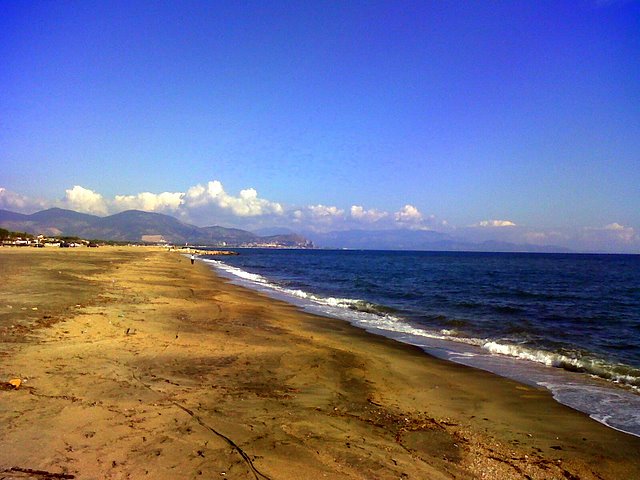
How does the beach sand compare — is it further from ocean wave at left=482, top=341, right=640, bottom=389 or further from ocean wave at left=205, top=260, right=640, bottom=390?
ocean wave at left=205, top=260, right=640, bottom=390

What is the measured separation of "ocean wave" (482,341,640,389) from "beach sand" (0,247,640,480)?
3370 millimetres

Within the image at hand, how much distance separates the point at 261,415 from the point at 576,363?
37.3ft

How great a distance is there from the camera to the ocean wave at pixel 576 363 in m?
12.1

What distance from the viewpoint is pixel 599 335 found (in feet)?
63.3

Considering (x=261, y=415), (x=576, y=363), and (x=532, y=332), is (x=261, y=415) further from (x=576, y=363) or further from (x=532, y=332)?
(x=532, y=332)

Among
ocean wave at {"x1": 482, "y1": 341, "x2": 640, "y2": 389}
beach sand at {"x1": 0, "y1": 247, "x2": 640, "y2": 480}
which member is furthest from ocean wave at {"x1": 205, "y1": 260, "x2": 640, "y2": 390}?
beach sand at {"x1": 0, "y1": 247, "x2": 640, "y2": 480}

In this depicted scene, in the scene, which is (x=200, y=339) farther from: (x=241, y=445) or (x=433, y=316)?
(x=433, y=316)

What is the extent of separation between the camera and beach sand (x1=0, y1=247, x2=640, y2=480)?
17.7 feet

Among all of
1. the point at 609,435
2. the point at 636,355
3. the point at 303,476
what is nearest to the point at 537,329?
the point at 636,355

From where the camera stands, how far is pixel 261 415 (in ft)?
23.0

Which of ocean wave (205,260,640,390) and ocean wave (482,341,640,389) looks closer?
ocean wave (482,341,640,389)

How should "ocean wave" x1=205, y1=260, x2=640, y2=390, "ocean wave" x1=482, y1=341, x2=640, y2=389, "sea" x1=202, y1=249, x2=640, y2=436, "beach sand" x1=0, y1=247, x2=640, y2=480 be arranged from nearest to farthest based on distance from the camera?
"beach sand" x1=0, y1=247, x2=640, y2=480 < "sea" x1=202, y1=249, x2=640, y2=436 < "ocean wave" x1=482, y1=341, x2=640, y2=389 < "ocean wave" x1=205, y1=260, x2=640, y2=390

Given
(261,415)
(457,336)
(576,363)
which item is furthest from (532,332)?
(261,415)

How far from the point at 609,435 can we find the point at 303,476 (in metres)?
5.99
